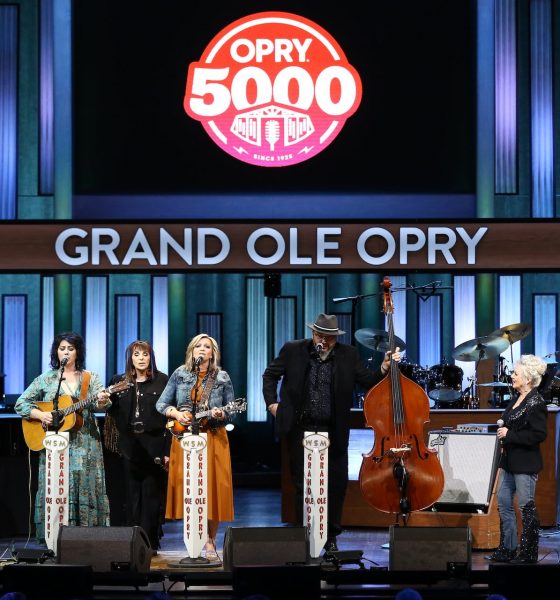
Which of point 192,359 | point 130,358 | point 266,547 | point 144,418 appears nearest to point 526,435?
point 266,547

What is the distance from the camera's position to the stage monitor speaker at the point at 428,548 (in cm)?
605

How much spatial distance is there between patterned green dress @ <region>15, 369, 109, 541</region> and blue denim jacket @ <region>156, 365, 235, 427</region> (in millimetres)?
510

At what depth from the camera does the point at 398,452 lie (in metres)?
7.00

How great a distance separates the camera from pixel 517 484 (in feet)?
24.0

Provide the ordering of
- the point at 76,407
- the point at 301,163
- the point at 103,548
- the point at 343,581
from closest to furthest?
1. the point at 343,581
2. the point at 103,548
3. the point at 76,407
4. the point at 301,163

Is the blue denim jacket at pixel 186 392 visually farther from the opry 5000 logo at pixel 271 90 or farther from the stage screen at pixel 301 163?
the opry 5000 logo at pixel 271 90

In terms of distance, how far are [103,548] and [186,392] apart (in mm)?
1440

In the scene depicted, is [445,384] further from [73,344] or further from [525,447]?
[73,344]

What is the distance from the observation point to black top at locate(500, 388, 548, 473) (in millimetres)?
7215

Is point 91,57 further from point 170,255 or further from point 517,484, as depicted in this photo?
point 517,484

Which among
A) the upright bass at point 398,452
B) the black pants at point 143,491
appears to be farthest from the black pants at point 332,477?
the black pants at point 143,491

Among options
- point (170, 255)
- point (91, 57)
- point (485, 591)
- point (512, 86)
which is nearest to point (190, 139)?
point (91, 57)

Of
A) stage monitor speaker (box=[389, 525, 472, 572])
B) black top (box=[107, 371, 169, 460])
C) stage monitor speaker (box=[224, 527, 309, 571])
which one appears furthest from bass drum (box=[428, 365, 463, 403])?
stage monitor speaker (box=[224, 527, 309, 571])

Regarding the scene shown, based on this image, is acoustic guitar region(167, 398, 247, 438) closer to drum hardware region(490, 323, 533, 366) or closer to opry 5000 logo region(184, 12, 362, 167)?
drum hardware region(490, 323, 533, 366)
